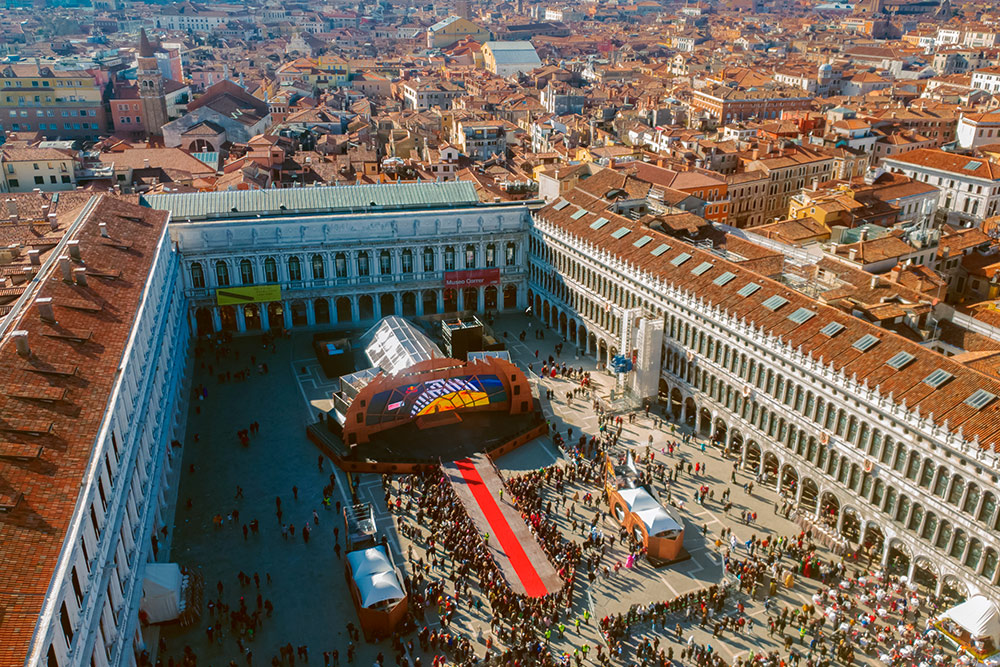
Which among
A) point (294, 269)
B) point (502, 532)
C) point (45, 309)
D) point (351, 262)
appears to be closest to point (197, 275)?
point (294, 269)

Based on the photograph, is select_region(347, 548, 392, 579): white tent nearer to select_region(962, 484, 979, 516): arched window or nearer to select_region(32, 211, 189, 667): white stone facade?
select_region(32, 211, 189, 667): white stone facade

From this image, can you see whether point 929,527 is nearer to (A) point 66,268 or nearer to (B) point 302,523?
(B) point 302,523

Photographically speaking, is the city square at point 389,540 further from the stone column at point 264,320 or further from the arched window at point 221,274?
the arched window at point 221,274

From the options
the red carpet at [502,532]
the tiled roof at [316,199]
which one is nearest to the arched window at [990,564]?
the red carpet at [502,532]

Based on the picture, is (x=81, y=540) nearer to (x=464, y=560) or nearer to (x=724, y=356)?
(x=464, y=560)

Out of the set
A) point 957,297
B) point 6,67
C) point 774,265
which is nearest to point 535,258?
point 774,265
